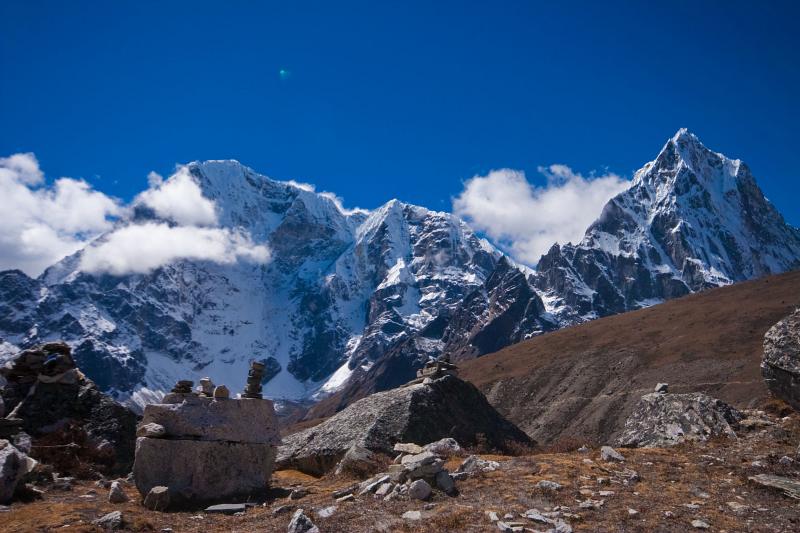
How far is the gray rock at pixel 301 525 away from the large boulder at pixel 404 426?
7.09 m

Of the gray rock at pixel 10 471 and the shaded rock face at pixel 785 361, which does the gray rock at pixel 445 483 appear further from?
the shaded rock face at pixel 785 361

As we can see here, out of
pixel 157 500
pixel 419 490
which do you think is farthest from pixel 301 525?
pixel 157 500

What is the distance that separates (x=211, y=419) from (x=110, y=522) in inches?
149

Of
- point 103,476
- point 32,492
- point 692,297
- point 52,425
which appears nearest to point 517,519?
point 32,492

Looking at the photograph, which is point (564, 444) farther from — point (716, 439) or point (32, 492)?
point (32, 492)

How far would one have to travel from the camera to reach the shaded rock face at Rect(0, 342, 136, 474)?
714 inches

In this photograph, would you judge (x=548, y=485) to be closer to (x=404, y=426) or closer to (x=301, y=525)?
(x=301, y=525)

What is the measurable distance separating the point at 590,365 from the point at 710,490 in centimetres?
10225

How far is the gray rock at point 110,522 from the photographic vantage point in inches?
436

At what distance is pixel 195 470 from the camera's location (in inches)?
560

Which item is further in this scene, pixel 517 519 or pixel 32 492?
pixel 32 492

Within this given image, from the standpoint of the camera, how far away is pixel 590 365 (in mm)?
110188

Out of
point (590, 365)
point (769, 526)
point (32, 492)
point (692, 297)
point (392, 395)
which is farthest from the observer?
point (692, 297)

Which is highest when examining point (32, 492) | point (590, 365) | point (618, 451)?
point (590, 365)
